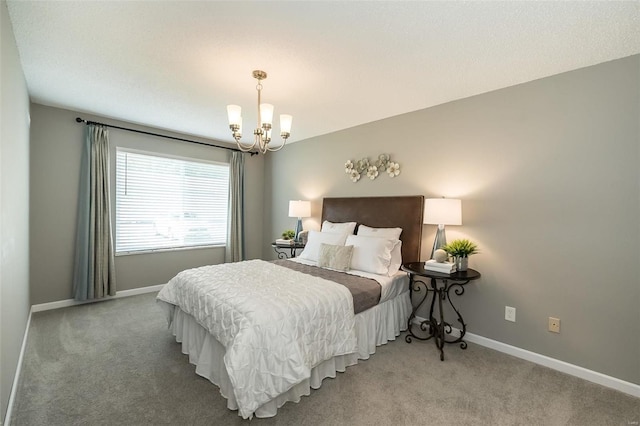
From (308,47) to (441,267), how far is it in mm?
2188

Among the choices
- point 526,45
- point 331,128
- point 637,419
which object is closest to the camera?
point 637,419

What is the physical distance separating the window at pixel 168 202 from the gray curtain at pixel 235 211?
14cm

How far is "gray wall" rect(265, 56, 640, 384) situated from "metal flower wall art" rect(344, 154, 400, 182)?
28cm

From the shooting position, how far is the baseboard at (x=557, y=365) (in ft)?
7.00

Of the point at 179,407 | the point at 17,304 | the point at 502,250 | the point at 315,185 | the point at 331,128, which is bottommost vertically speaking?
the point at 179,407

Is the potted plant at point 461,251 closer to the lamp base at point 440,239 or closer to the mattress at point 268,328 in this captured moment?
the lamp base at point 440,239

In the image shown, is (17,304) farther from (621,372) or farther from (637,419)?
(621,372)

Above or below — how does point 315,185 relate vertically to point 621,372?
above

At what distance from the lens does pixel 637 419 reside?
6.06ft

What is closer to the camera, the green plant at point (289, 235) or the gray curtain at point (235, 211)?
the green plant at point (289, 235)

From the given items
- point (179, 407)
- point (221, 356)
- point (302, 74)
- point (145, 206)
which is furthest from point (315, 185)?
point (179, 407)

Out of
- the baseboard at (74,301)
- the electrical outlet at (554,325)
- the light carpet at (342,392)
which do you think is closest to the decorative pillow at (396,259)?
the light carpet at (342,392)

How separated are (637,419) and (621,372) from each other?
41 cm

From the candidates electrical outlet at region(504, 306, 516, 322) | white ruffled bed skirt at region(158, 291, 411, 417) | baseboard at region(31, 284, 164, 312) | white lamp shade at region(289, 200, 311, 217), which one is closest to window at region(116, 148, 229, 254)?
baseboard at region(31, 284, 164, 312)
